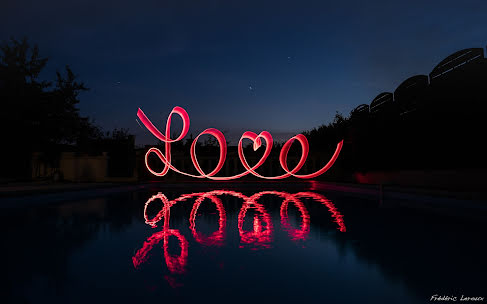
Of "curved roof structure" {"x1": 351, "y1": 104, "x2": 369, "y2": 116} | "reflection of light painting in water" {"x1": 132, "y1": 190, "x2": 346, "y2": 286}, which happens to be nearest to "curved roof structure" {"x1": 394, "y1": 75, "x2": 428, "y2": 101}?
"curved roof structure" {"x1": 351, "y1": 104, "x2": 369, "y2": 116}

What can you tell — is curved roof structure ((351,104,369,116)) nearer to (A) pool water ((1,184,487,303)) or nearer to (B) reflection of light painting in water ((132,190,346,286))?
(B) reflection of light painting in water ((132,190,346,286))

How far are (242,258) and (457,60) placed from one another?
1368 cm

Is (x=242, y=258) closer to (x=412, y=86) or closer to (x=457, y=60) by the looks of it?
(x=457, y=60)

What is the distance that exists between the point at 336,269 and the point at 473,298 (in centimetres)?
170

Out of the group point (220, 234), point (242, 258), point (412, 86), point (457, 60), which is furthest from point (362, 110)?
point (242, 258)

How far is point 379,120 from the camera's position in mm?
20578

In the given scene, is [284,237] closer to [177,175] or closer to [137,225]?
[137,225]

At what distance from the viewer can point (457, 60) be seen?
46.4ft

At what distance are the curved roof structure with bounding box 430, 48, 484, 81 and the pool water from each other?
7.54 metres

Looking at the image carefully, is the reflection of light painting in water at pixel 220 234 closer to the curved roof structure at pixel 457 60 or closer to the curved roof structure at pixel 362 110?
the curved roof structure at pixel 457 60

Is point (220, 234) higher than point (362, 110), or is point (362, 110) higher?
point (362, 110)

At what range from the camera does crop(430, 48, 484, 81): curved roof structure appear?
13344 millimetres

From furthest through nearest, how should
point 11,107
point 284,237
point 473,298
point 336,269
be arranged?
1. point 11,107
2. point 284,237
3. point 336,269
4. point 473,298

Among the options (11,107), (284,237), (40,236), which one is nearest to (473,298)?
(284,237)
